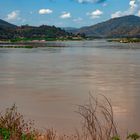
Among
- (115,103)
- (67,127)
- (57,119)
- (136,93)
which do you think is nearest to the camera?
(67,127)

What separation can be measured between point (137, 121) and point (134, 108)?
216 centimetres

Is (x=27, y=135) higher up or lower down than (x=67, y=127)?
higher up

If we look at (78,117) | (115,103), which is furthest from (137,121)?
(115,103)

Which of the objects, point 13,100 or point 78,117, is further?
point 13,100

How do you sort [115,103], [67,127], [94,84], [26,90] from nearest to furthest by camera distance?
[67,127]
[115,103]
[26,90]
[94,84]

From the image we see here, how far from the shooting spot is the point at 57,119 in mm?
13617

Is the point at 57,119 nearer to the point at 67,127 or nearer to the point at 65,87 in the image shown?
the point at 67,127

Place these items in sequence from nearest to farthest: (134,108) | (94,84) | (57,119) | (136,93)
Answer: (57,119), (134,108), (136,93), (94,84)

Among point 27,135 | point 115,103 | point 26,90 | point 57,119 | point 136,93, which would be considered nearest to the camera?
point 27,135

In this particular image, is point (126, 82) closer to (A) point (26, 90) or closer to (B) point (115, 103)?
(A) point (26, 90)

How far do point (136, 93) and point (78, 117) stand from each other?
19.1 feet

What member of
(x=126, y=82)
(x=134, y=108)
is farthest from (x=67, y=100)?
(x=126, y=82)

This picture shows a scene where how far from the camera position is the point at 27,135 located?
356 inches

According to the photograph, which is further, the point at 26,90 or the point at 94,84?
the point at 94,84
